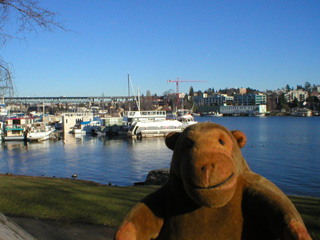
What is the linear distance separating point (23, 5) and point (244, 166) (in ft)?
15.4

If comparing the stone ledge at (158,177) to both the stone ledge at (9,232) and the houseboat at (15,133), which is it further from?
the houseboat at (15,133)

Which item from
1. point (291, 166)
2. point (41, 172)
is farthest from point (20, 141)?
point (291, 166)

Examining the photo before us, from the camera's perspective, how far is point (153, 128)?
53.7 metres

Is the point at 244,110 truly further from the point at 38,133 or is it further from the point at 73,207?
the point at 73,207

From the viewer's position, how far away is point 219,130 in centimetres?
275

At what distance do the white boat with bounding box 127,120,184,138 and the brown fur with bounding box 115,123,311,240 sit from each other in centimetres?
4962

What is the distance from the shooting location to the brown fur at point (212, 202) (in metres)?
2.36

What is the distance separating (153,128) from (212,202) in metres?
51.3

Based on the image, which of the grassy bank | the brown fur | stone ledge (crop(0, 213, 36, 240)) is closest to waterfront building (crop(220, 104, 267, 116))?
the grassy bank

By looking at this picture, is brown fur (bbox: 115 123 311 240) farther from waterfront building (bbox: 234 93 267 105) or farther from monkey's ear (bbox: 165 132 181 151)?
waterfront building (bbox: 234 93 267 105)

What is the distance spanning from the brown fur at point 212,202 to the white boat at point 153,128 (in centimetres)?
4962

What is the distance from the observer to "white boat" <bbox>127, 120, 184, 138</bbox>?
52.9m

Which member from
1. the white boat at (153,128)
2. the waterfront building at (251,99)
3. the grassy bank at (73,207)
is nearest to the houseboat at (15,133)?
the white boat at (153,128)

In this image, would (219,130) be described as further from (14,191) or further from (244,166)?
(14,191)
